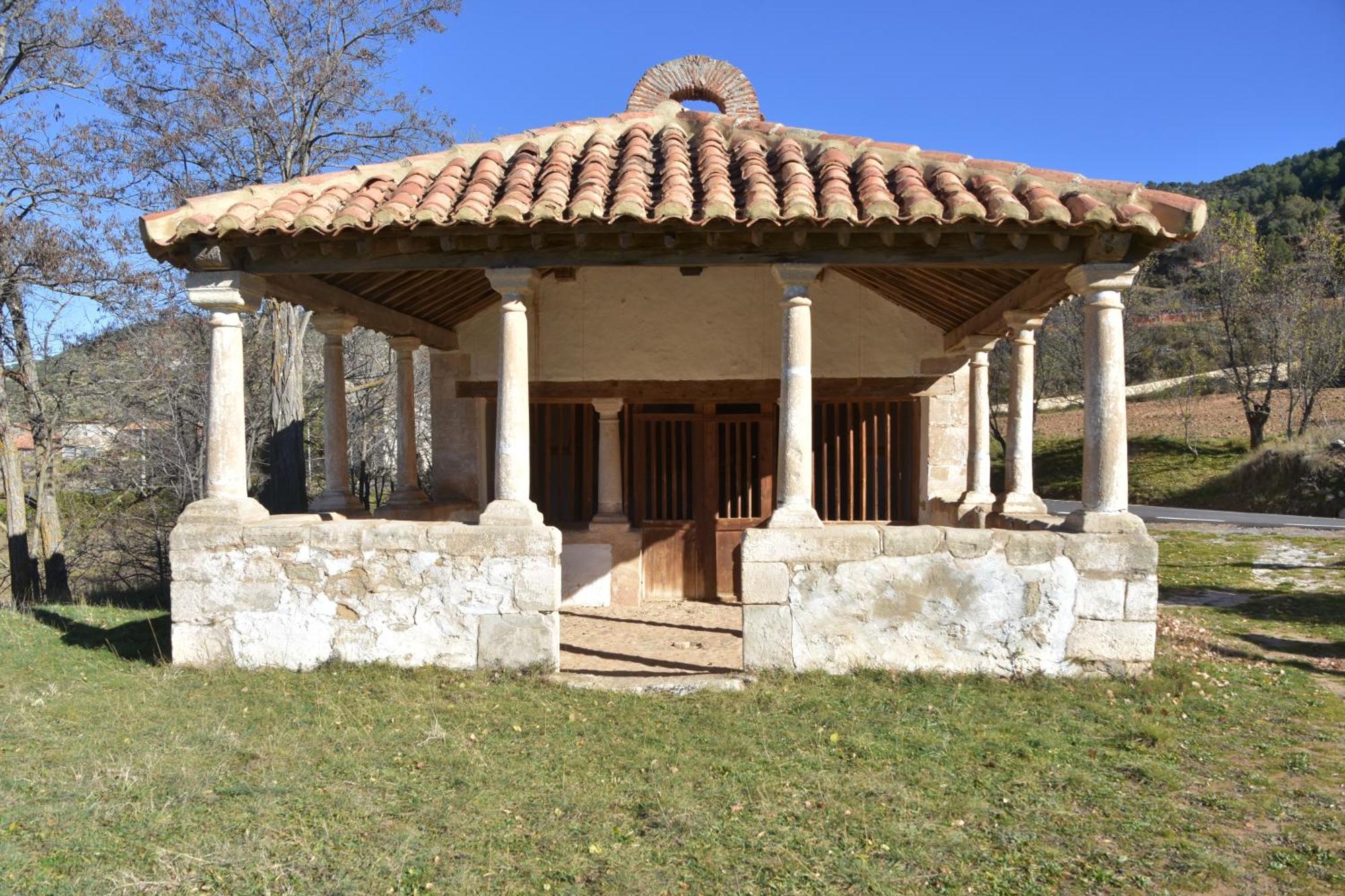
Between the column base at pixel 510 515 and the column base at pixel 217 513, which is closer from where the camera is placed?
the column base at pixel 510 515

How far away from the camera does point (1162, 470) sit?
24.8 meters

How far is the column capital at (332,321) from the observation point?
7.62 meters

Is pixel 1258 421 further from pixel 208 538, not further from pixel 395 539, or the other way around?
pixel 208 538

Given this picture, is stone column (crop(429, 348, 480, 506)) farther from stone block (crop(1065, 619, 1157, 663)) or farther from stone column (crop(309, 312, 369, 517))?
stone block (crop(1065, 619, 1157, 663))

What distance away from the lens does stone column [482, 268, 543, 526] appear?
610 cm

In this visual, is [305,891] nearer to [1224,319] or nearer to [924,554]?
[924,554]

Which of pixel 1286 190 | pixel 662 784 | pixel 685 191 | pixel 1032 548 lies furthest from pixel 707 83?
pixel 1286 190

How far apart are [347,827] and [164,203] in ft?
35.0

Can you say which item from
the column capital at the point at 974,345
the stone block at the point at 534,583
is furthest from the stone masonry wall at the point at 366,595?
the column capital at the point at 974,345

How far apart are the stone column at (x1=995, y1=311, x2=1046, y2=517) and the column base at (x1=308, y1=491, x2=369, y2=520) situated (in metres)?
5.68

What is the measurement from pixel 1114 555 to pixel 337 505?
6293 millimetres

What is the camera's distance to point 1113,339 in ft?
19.4

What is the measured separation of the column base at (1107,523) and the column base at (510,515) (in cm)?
344

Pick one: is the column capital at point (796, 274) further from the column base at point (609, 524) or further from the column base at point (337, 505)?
the column base at point (337, 505)
